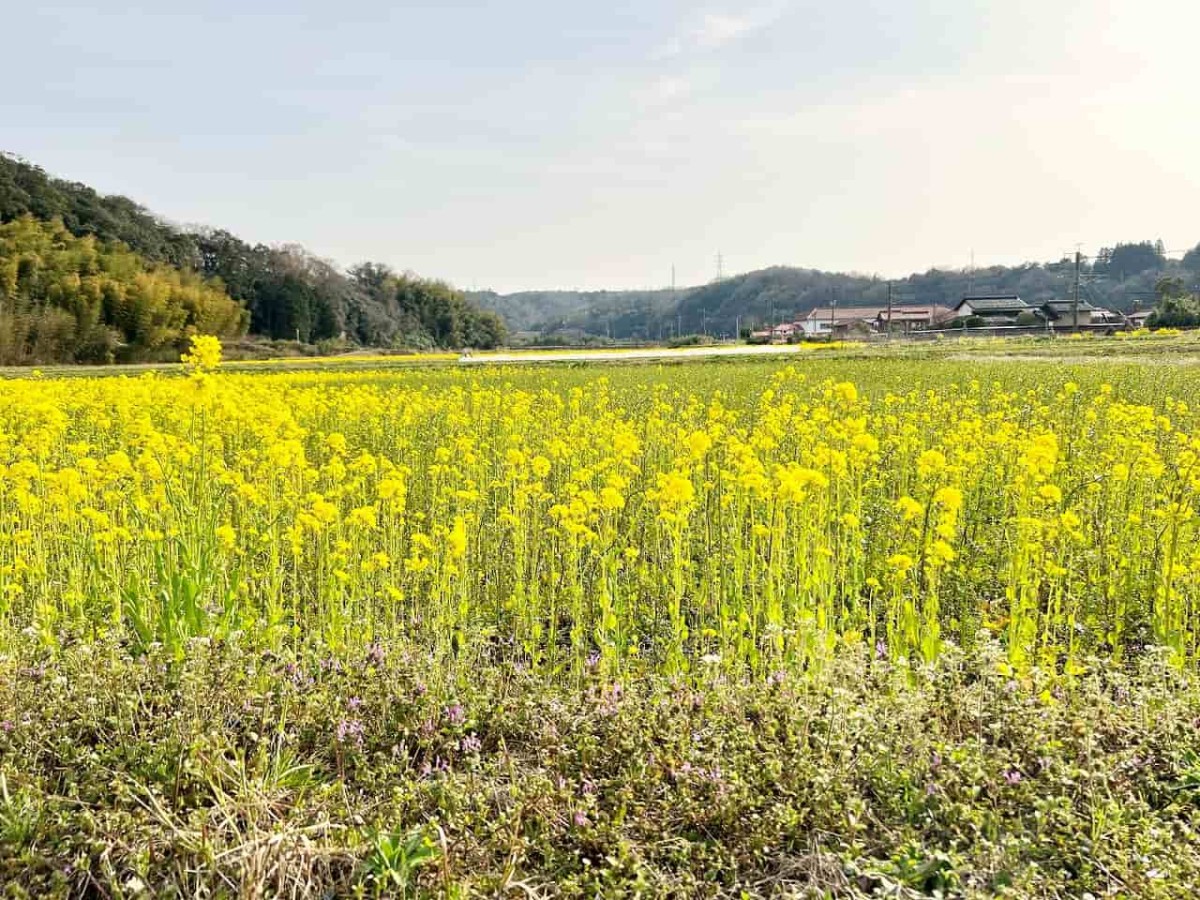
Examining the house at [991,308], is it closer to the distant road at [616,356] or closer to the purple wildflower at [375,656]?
the distant road at [616,356]

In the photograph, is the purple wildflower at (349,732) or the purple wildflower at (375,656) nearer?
the purple wildflower at (349,732)

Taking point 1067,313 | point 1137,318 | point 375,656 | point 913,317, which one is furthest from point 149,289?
point 913,317

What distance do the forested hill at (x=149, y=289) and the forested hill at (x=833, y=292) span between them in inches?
1889

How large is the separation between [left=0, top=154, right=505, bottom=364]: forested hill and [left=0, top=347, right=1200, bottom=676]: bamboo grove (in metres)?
39.6

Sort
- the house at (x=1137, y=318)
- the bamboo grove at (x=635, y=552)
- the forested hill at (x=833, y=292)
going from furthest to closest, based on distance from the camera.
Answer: the forested hill at (x=833, y=292), the house at (x=1137, y=318), the bamboo grove at (x=635, y=552)

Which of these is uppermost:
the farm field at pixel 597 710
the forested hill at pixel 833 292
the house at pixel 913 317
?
the forested hill at pixel 833 292

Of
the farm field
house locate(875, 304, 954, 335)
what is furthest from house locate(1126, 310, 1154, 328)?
the farm field

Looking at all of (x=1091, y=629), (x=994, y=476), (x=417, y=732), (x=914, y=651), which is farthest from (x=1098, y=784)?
(x=994, y=476)

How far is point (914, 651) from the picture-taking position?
12.7 feet

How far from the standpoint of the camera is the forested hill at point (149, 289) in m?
41.2

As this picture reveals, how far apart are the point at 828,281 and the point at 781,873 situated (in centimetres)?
14921

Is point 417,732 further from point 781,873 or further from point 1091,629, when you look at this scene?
point 1091,629

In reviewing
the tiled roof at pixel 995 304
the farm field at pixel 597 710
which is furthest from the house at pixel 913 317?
the farm field at pixel 597 710

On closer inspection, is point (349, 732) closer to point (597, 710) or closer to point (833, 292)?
point (597, 710)
